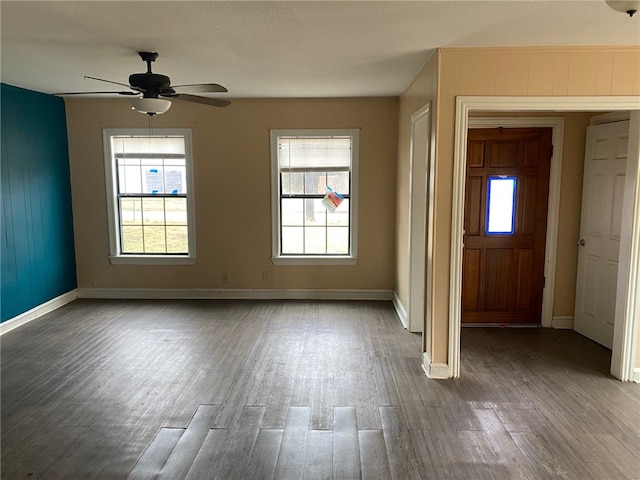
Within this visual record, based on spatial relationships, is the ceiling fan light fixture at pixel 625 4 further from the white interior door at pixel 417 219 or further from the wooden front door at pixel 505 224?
the wooden front door at pixel 505 224

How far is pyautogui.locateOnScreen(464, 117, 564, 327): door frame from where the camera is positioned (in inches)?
182

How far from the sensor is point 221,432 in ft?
9.54

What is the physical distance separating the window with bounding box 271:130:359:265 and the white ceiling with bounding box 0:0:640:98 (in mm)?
1458

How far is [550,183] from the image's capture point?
15.5 feet

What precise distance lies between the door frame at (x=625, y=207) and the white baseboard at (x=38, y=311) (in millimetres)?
4513

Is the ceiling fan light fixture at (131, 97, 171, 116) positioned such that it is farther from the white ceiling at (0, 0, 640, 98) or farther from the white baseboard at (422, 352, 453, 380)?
the white baseboard at (422, 352, 453, 380)

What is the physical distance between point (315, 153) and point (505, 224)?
246cm

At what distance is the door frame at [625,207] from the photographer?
3.41m

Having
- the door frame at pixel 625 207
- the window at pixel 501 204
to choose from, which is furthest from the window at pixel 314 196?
the door frame at pixel 625 207

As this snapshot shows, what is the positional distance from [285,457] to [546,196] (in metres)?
3.79

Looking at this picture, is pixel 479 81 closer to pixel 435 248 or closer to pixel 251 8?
pixel 435 248

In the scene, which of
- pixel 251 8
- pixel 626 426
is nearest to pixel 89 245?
pixel 251 8

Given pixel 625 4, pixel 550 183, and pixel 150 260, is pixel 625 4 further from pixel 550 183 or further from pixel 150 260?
pixel 150 260

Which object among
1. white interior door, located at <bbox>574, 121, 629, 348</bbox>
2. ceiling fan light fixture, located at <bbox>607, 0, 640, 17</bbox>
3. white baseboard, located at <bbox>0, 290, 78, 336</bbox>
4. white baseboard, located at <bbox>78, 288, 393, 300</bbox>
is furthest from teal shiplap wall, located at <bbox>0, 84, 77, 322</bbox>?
white interior door, located at <bbox>574, 121, 629, 348</bbox>
